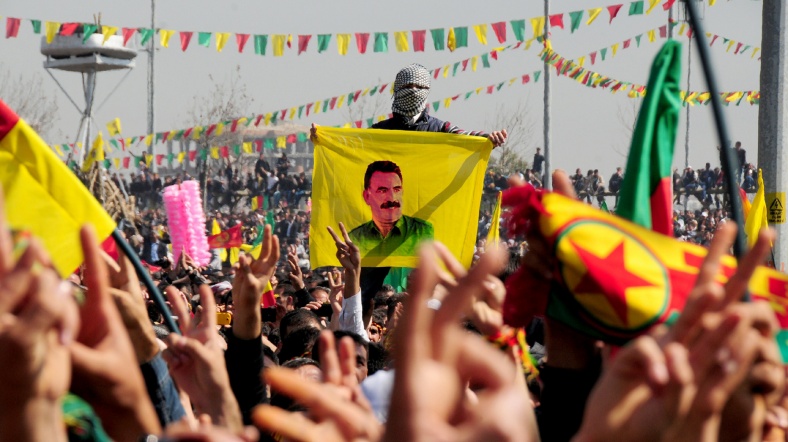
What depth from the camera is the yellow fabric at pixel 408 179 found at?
7.91m

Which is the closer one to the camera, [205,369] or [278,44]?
[205,369]

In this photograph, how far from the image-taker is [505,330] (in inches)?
140

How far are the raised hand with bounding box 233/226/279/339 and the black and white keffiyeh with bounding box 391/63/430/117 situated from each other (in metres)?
4.21

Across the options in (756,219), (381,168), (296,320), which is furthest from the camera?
(756,219)

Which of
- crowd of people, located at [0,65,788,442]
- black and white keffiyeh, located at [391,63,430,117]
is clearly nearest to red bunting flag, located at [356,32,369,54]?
black and white keffiyeh, located at [391,63,430,117]

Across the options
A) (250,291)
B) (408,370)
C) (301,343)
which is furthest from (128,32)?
(408,370)

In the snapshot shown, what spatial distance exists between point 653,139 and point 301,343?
2.52 metres

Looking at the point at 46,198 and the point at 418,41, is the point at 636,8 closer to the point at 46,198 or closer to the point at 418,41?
the point at 418,41

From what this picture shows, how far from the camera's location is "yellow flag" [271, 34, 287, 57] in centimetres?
1683

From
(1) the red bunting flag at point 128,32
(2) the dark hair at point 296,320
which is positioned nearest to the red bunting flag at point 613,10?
(1) the red bunting flag at point 128,32

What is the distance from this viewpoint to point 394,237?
781cm

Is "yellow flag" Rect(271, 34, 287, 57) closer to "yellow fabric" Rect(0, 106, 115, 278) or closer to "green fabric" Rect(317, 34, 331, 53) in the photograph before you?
"green fabric" Rect(317, 34, 331, 53)

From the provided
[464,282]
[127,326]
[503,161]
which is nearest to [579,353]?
[127,326]

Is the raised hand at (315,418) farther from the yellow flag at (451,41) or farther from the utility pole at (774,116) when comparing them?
the yellow flag at (451,41)
